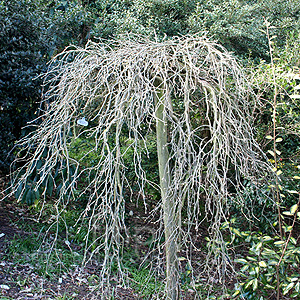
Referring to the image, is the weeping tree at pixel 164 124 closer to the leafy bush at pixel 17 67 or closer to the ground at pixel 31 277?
the ground at pixel 31 277

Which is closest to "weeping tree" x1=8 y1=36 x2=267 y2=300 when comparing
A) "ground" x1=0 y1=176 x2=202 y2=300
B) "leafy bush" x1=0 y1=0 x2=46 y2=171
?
Result: "ground" x1=0 y1=176 x2=202 y2=300

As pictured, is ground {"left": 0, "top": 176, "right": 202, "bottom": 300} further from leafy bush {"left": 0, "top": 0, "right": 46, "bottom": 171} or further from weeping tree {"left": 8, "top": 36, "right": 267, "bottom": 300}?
weeping tree {"left": 8, "top": 36, "right": 267, "bottom": 300}

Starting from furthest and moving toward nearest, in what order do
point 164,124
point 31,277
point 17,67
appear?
point 17,67, point 31,277, point 164,124

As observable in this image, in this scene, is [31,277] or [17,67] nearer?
[31,277]

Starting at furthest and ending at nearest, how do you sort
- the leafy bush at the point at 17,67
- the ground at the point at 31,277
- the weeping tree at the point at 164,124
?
the leafy bush at the point at 17,67 < the ground at the point at 31,277 < the weeping tree at the point at 164,124

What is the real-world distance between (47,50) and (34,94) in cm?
57

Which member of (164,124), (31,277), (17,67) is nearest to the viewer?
(164,124)

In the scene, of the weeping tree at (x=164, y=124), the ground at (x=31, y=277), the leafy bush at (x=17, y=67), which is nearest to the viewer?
the weeping tree at (x=164, y=124)

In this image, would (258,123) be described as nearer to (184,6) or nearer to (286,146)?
(286,146)

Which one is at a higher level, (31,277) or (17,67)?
(17,67)

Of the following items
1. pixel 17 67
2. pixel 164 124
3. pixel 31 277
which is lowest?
pixel 31 277

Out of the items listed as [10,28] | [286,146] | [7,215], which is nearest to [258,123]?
[286,146]

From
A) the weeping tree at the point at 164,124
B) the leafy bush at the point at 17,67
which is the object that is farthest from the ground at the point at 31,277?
the weeping tree at the point at 164,124

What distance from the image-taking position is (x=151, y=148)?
399 centimetres
